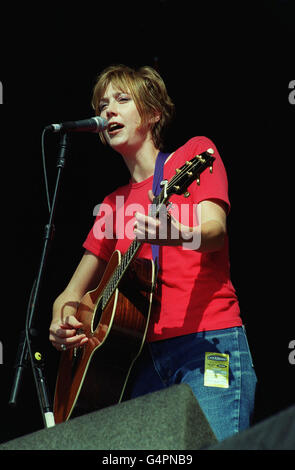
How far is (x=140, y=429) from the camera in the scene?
4.34 ft

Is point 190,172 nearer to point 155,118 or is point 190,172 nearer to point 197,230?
point 197,230

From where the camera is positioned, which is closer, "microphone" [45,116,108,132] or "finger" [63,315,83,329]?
"microphone" [45,116,108,132]

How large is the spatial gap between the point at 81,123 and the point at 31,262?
1466 mm

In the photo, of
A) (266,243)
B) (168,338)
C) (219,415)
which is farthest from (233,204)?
(219,415)

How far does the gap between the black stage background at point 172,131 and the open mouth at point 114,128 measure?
3.50 feet

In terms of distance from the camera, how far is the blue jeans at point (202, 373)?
196 cm

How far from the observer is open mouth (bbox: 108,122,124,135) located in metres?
2.70

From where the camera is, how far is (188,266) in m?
2.25

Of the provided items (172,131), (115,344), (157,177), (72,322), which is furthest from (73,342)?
(172,131)

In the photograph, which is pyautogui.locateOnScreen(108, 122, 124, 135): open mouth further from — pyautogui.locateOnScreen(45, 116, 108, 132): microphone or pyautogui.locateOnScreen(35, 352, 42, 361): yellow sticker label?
pyautogui.locateOnScreen(35, 352, 42, 361): yellow sticker label

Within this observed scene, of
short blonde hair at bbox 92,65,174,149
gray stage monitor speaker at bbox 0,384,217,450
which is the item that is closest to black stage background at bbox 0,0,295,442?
short blonde hair at bbox 92,65,174,149

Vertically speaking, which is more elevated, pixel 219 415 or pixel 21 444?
pixel 21 444

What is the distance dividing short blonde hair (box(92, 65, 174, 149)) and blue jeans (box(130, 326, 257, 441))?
1.07 meters
